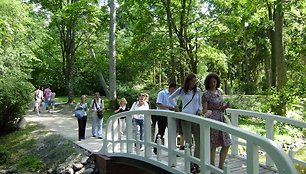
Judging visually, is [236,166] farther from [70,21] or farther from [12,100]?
[70,21]

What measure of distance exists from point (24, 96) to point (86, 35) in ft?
38.7

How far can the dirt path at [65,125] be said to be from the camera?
38.6 feet

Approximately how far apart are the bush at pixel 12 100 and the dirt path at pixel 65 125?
1364 millimetres

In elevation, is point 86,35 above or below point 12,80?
above

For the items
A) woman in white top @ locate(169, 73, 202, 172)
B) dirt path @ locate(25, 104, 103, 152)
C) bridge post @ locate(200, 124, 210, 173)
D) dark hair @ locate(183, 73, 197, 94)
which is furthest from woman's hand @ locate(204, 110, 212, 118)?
dirt path @ locate(25, 104, 103, 152)

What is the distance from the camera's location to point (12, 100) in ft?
48.0

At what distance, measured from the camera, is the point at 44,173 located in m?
11.2

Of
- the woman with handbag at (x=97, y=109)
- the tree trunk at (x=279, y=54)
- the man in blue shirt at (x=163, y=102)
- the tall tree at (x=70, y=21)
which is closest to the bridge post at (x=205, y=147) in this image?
the man in blue shirt at (x=163, y=102)

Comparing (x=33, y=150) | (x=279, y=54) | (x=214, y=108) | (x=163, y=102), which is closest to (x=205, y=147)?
(x=214, y=108)

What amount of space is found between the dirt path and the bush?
1364 mm

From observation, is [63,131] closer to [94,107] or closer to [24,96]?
[24,96]

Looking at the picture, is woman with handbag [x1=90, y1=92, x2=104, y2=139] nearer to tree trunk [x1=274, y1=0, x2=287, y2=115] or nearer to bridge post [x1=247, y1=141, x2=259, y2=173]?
tree trunk [x1=274, y1=0, x2=287, y2=115]

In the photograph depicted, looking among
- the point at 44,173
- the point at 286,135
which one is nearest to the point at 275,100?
the point at 286,135

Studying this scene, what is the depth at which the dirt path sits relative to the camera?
11.8 meters
